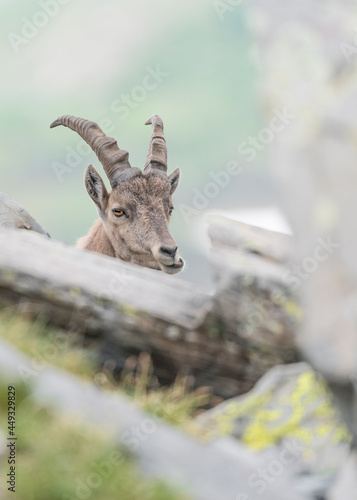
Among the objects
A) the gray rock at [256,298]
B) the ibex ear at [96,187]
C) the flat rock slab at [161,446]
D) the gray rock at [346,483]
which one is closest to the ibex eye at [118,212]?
the ibex ear at [96,187]

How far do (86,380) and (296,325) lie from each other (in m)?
2.54

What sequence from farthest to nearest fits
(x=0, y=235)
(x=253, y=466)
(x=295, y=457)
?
(x=0, y=235) < (x=295, y=457) < (x=253, y=466)

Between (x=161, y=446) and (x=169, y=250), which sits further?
(x=169, y=250)

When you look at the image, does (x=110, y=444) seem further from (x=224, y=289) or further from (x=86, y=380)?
(x=224, y=289)

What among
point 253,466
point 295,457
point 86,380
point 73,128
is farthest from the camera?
point 73,128

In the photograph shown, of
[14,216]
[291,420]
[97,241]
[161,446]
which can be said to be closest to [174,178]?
[97,241]

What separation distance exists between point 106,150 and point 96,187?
81 cm

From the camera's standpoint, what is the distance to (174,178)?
14.4 metres

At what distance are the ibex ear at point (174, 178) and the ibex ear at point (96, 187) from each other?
1690 mm

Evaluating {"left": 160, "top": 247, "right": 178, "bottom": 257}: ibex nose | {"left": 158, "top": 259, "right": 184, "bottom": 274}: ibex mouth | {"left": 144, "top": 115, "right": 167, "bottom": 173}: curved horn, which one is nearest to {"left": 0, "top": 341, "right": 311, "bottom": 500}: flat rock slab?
{"left": 158, "top": 259, "right": 184, "bottom": 274}: ibex mouth

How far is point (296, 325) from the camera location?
7.01 m

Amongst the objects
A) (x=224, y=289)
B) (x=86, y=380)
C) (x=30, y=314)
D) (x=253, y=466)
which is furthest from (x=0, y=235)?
(x=253, y=466)

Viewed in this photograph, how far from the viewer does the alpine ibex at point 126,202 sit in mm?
12773

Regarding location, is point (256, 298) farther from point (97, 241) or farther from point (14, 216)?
point (14, 216)
